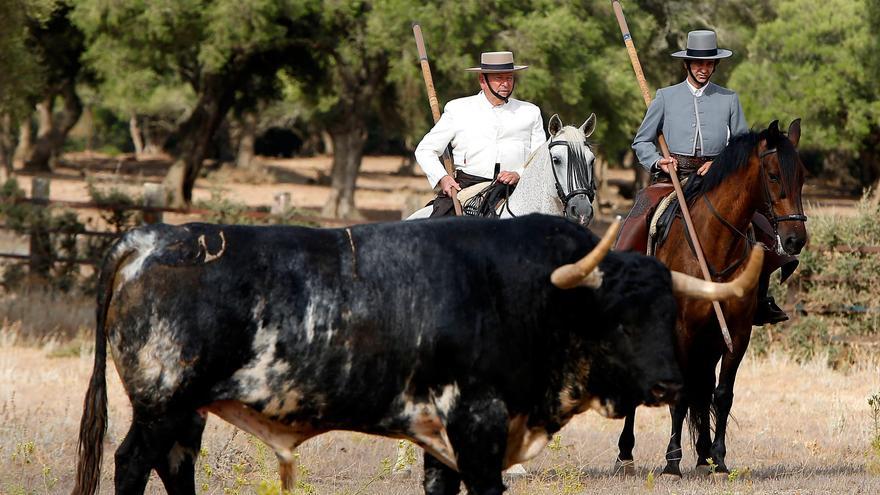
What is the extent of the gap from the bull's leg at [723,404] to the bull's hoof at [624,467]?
0.53 m

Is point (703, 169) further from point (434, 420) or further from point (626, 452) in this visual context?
point (434, 420)

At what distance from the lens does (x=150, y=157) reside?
6688cm

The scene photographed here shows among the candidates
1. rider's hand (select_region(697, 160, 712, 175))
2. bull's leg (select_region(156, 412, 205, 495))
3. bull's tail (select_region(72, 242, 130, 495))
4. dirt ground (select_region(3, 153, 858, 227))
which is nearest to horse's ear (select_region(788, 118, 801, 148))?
rider's hand (select_region(697, 160, 712, 175))

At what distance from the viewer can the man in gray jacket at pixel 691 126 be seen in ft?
30.5

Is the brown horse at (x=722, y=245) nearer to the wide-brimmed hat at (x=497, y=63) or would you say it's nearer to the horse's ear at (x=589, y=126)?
the horse's ear at (x=589, y=126)

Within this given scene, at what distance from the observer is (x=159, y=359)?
5223mm

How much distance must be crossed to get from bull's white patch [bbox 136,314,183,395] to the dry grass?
0.75m

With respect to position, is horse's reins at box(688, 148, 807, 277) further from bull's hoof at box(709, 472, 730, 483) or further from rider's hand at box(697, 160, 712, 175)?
bull's hoof at box(709, 472, 730, 483)

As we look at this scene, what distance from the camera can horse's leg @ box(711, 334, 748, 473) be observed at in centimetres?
879

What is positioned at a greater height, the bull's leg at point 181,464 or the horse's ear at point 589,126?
the horse's ear at point 589,126

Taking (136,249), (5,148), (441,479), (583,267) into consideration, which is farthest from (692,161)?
(5,148)

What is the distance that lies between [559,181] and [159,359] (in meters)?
3.96

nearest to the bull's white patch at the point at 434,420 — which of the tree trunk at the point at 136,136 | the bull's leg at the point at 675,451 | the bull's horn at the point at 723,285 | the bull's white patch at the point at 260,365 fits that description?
the bull's white patch at the point at 260,365

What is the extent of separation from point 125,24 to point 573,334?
73.9 feet
